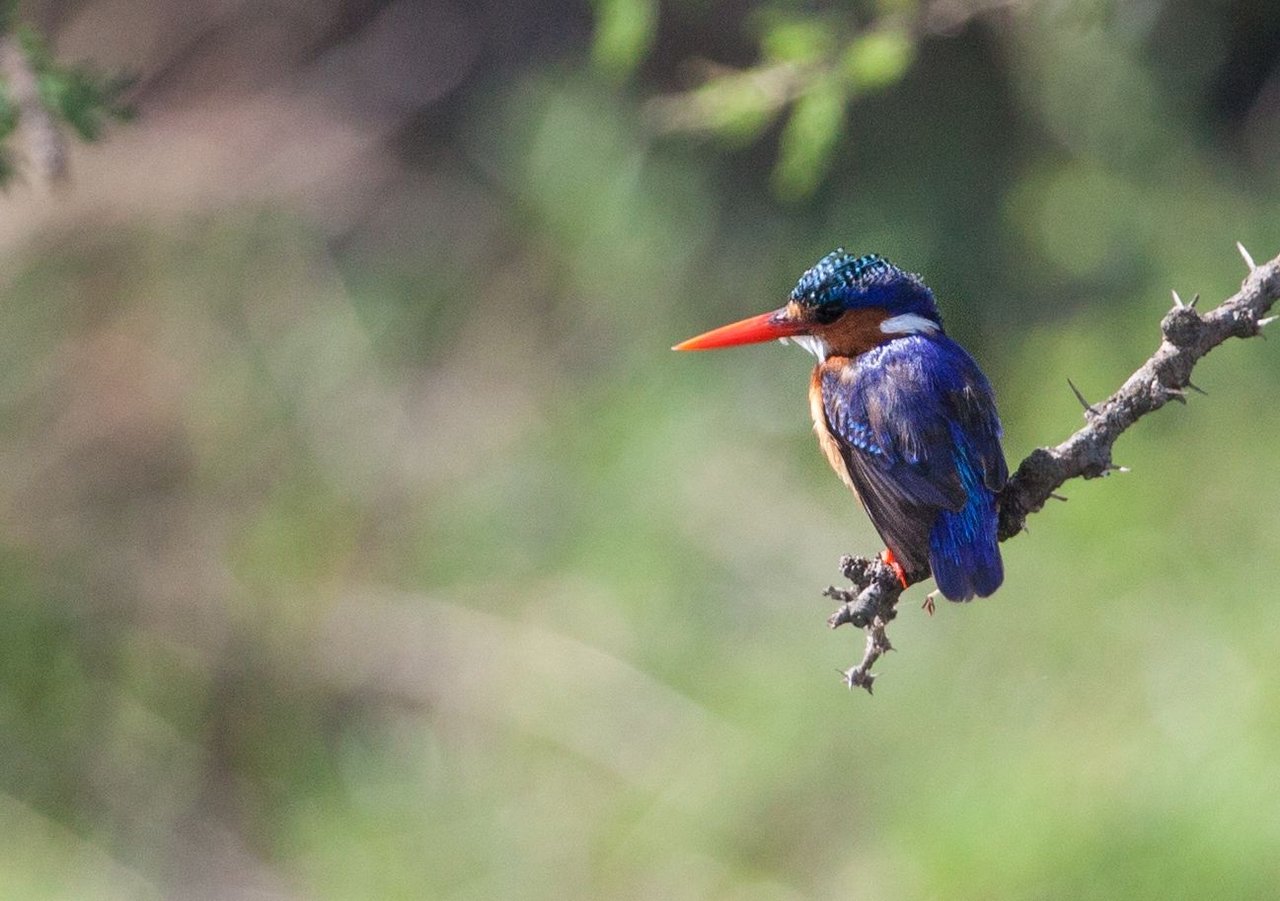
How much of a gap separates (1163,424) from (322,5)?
4.45 m

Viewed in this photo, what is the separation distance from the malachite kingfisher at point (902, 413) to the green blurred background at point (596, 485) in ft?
2.51

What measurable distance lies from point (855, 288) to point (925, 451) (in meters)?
0.31

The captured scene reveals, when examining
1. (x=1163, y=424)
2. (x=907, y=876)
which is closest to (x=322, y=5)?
(x=1163, y=424)

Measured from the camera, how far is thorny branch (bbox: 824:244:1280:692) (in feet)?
5.56

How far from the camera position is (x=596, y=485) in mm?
6195

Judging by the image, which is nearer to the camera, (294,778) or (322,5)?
(294,778)

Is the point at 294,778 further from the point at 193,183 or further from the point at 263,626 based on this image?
the point at 193,183

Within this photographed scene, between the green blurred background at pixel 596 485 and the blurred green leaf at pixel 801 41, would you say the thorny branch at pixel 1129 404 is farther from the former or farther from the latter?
the green blurred background at pixel 596 485

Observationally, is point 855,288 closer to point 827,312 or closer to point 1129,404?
point 827,312

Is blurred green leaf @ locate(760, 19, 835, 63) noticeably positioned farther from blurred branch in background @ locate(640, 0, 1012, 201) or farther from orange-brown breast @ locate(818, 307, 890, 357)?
orange-brown breast @ locate(818, 307, 890, 357)

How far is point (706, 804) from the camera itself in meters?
4.87

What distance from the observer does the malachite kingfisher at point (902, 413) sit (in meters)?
2.32

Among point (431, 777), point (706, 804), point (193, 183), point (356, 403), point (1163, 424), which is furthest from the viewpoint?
point (193, 183)

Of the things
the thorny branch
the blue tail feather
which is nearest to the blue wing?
the blue tail feather
